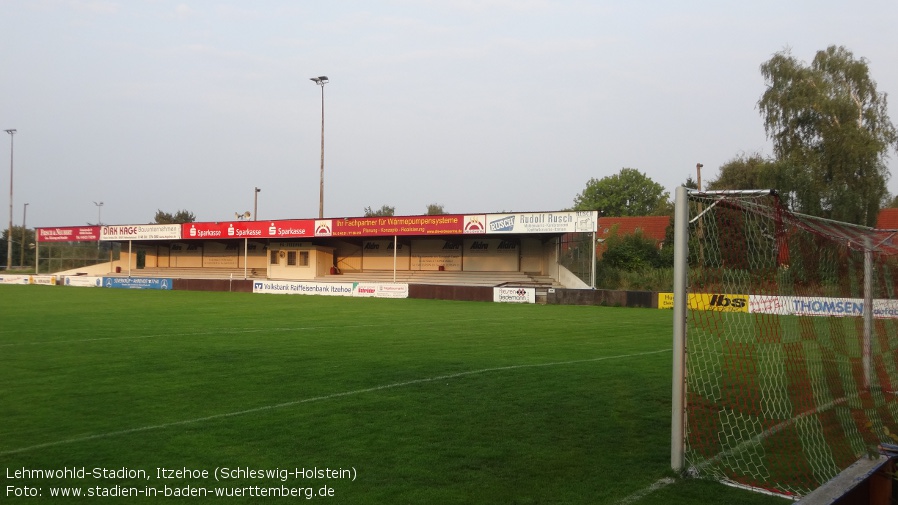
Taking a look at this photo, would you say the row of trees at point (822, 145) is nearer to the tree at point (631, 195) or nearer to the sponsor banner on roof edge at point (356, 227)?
the sponsor banner on roof edge at point (356, 227)

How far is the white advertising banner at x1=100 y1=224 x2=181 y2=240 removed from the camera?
49.9 m

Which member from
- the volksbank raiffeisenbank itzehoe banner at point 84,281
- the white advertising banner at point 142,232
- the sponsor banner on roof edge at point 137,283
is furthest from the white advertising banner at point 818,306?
the volksbank raiffeisenbank itzehoe banner at point 84,281

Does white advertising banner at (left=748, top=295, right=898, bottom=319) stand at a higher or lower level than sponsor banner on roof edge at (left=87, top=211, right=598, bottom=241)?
lower

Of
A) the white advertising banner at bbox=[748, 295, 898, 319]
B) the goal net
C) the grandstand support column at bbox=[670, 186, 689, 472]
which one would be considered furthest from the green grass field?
the white advertising banner at bbox=[748, 295, 898, 319]

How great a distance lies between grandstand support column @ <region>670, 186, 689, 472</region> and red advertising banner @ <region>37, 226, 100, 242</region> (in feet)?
181

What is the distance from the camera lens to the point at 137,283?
148 feet

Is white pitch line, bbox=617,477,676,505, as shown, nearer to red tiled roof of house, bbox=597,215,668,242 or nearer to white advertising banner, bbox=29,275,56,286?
red tiled roof of house, bbox=597,215,668,242

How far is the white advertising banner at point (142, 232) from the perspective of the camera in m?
49.9

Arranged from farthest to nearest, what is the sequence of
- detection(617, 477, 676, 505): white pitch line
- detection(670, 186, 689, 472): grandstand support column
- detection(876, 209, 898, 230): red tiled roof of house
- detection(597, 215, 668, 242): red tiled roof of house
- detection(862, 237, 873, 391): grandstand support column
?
1. detection(597, 215, 668, 242): red tiled roof of house
2. detection(876, 209, 898, 230): red tiled roof of house
3. detection(862, 237, 873, 391): grandstand support column
4. detection(670, 186, 689, 472): grandstand support column
5. detection(617, 477, 676, 505): white pitch line

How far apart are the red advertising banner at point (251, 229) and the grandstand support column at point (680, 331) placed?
39526 millimetres

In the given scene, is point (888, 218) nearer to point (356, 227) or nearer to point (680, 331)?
point (356, 227)

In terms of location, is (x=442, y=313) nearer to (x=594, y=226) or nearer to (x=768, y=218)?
(x=594, y=226)

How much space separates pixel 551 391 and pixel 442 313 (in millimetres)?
15434

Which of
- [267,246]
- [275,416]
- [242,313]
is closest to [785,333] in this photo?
[275,416]
